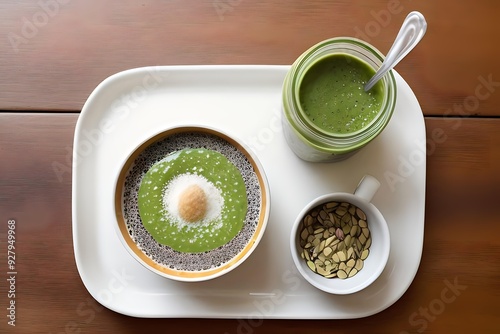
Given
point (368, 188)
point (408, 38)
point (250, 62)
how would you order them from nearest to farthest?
point (408, 38) < point (368, 188) < point (250, 62)

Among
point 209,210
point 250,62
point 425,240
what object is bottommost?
point 425,240

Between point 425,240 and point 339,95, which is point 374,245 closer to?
point 425,240

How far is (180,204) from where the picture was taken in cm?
94

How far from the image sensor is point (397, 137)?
99cm

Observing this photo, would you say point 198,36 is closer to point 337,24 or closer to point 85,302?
point 337,24

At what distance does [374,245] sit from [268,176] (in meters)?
0.23

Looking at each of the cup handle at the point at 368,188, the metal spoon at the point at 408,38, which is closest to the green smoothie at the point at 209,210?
the cup handle at the point at 368,188

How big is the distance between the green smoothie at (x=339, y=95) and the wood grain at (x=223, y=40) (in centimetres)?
15

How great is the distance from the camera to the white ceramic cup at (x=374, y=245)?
0.92 m

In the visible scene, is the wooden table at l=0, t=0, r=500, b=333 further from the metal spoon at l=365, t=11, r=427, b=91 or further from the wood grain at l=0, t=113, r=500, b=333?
the metal spoon at l=365, t=11, r=427, b=91

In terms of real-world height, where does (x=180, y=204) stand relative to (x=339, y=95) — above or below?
below

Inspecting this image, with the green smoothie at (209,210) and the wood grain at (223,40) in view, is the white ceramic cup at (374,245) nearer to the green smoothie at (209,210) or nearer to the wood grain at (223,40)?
the green smoothie at (209,210)

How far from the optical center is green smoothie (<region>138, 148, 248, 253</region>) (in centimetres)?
95

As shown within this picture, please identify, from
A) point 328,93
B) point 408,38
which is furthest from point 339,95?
point 408,38
